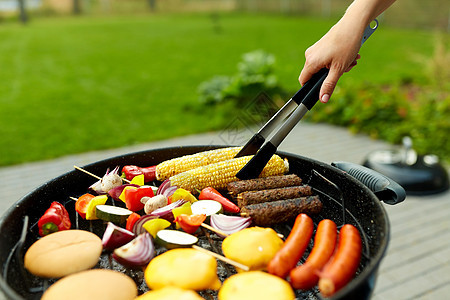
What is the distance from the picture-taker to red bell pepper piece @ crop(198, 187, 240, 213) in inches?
76.1

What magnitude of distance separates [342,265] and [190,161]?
3.38 feet

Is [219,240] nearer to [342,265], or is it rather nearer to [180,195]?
[180,195]

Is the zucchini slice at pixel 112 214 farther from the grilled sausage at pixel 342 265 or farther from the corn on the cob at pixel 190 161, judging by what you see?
the grilled sausage at pixel 342 265

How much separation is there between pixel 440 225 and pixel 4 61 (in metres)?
11.2

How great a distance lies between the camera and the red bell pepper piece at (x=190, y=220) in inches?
68.2

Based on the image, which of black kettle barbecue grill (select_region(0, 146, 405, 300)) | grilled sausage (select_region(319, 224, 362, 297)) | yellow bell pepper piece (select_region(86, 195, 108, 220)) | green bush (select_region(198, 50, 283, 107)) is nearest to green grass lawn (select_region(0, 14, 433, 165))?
green bush (select_region(198, 50, 283, 107))

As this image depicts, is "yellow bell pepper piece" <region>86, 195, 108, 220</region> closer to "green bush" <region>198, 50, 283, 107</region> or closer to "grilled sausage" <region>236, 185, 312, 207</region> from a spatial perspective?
"grilled sausage" <region>236, 185, 312, 207</region>

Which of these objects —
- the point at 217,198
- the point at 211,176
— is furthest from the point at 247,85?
the point at 217,198

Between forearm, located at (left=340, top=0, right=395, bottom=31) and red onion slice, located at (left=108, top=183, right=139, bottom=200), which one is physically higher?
forearm, located at (left=340, top=0, right=395, bottom=31)

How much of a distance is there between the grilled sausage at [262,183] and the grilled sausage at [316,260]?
1.25 feet

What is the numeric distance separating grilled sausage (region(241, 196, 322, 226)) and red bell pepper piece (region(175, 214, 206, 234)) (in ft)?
0.66

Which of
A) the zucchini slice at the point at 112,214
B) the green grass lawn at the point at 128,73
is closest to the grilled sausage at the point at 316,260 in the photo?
the zucchini slice at the point at 112,214

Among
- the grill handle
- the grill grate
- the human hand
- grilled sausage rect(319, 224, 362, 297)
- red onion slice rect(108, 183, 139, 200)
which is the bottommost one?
the grill grate

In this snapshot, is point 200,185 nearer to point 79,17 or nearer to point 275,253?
point 275,253
